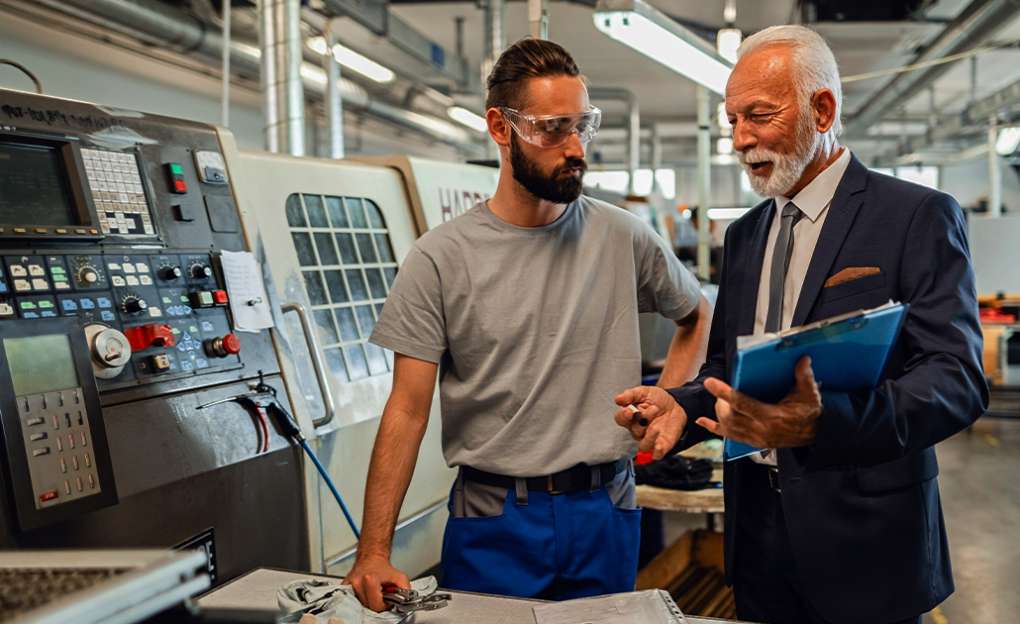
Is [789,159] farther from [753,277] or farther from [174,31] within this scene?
[174,31]

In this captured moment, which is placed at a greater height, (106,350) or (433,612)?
(106,350)

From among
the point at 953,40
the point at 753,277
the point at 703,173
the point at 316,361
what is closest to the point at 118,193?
the point at 316,361

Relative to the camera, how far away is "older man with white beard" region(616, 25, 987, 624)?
1.07 m

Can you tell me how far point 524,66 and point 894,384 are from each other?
84 cm

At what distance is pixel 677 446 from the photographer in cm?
140

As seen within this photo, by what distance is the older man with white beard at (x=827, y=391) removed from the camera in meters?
1.07

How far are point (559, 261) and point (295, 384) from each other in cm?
61

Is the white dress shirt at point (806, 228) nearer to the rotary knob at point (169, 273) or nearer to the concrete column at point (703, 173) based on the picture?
the rotary knob at point (169, 273)

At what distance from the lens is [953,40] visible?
638 centimetres

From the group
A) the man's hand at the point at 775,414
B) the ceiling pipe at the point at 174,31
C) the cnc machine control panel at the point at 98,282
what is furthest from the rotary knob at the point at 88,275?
the ceiling pipe at the point at 174,31

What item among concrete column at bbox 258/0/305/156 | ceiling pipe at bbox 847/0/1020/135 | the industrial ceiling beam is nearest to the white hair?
concrete column at bbox 258/0/305/156

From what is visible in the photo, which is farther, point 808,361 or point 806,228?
point 806,228

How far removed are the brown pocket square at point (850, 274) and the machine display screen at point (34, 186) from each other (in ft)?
3.95

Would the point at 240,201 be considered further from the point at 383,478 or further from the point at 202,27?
the point at 202,27
